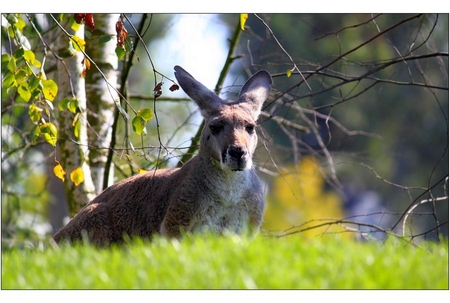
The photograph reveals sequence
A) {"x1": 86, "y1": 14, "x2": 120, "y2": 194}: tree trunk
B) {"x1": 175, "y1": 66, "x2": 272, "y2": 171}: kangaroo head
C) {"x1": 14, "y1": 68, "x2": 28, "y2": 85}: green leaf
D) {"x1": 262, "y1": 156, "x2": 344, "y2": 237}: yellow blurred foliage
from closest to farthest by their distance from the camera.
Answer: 1. {"x1": 14, "y1": 68, "x2": 28, "y2": 85}: green leaf
2. {"x1": 175, "y1": 66, "x2": 272, "y2": 171}: kangaroo head
3. {"x1": 86, "y1": 14, "x2": 120, "y2": 194}: tree trunk
4. {"x1": 262, "y1": 156, "x2": 344, "y2": 237}: yellow blurred foliage

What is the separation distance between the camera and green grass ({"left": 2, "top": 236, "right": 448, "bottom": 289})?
5.21 meters

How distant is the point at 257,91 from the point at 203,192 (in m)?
1.35

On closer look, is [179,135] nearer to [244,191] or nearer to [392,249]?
[244,191]

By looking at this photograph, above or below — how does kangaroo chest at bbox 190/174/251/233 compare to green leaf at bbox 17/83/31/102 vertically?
below

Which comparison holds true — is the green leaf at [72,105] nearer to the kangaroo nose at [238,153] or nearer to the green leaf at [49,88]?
the green leaf at [49,88]

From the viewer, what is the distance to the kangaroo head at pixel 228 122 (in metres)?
7.58

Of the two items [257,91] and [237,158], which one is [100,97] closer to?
[257,91]

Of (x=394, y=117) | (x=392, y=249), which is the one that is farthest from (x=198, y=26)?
(x=394, y=117)

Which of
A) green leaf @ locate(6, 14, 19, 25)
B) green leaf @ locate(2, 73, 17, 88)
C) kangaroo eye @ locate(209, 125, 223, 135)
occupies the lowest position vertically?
kangaroo eye @ locate(209, 125, 223, 135)

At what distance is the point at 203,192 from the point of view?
25.9 feet

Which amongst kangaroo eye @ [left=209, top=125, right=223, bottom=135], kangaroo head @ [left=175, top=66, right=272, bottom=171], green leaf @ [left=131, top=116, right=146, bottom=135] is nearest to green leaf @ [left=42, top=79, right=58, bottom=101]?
green leaf @ [left=131, top=116, right=146, bottom=135]

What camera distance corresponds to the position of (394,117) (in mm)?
41719

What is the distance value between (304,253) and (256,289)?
2.22 ft

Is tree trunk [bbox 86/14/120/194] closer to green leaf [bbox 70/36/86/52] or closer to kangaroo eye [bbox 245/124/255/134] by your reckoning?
green leaf [bbox 70/36/86/52]
